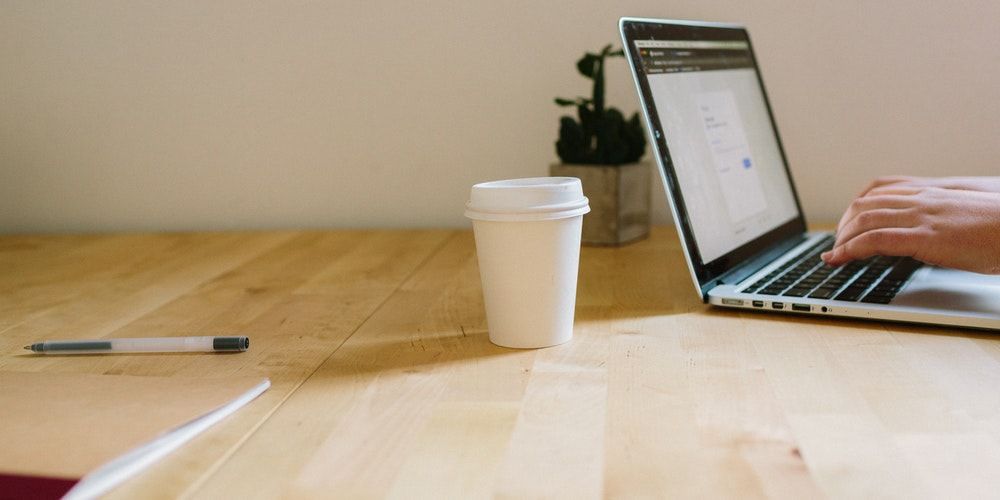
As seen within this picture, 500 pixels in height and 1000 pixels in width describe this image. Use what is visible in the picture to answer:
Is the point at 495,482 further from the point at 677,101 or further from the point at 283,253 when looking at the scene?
the point at 283,253

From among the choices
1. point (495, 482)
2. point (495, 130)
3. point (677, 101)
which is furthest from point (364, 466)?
point (495, 130)

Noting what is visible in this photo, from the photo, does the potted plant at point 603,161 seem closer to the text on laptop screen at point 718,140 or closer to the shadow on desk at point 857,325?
the text on laptop screen at point 718,140

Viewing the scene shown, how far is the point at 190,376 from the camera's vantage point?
73cm

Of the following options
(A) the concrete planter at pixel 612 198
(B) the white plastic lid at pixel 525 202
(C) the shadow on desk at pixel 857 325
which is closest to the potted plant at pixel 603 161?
(A) the concrete planter at pixel 612 198

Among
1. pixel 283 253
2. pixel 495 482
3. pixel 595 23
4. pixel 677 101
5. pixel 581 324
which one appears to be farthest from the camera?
pixel 595 23

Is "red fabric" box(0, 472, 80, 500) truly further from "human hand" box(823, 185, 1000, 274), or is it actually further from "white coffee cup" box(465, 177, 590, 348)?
"human hand" box(823, 185, 1000, 274)

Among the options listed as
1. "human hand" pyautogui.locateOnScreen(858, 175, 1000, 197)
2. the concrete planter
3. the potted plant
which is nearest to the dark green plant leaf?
the potted plant

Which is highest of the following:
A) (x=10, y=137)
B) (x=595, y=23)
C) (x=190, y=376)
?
(x=10, y=137)

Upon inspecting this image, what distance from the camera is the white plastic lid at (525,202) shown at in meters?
0.75

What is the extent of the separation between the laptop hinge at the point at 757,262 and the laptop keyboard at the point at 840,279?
0.08 ft

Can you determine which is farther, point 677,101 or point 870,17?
point 870,17

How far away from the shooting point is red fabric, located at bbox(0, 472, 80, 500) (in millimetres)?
518

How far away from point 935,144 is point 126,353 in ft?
3.98

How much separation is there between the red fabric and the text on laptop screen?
631 millimetres
